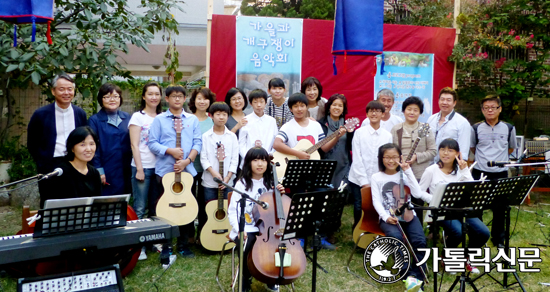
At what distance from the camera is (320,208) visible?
10.2 ft

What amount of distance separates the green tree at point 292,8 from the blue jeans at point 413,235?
11.6m

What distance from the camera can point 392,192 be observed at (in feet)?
14.0

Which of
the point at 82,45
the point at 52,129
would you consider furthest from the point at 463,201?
the point at 82,45

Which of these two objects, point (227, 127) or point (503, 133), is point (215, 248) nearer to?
point (227, 127)

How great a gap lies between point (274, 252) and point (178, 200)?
4.83 ft

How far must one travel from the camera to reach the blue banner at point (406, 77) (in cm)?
715

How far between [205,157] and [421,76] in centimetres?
442

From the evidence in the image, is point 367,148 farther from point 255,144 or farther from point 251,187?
point 251,187

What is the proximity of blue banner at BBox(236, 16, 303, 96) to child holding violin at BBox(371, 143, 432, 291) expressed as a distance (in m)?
2.79

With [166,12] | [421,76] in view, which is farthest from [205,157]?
[421,76]

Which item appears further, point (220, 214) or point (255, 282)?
point (220, 214)

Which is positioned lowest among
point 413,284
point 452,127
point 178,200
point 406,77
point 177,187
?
point 413,284

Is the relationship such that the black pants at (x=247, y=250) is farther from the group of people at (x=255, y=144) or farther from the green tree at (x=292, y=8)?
the green tree at (x=292, y=8)

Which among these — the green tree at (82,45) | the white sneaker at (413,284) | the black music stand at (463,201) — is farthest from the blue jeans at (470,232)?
the green tree at (82,45)
